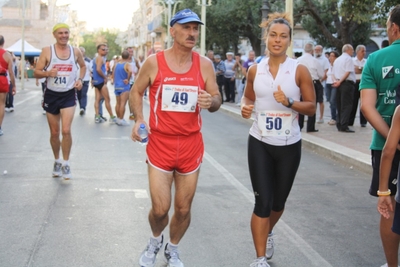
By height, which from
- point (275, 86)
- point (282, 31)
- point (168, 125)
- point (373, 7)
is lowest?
point (168, 125)

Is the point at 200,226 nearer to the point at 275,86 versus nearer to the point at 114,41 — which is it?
the point at 275,86

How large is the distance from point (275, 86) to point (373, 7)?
11721mm

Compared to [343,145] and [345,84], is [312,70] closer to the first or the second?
[345,84]

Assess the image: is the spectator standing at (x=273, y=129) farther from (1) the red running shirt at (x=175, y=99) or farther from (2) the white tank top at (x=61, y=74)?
(2) the white tank top at (x=61, y=74)

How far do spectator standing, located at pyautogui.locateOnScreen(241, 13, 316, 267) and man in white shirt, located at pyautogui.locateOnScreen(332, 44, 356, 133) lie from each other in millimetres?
10225

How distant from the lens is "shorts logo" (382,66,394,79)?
4.87 metres

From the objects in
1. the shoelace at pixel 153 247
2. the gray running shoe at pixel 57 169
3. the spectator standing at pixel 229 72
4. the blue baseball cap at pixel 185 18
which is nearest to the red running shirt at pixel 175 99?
the blue baseball cap at pixel 185 18

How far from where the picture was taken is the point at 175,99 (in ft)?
16.2

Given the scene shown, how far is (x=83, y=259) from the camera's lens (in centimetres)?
535

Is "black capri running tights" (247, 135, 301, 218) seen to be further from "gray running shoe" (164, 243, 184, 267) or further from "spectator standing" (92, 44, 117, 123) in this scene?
"spectator standing" (92, 44, 117, 123)

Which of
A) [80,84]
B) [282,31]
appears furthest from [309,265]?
[80,84]

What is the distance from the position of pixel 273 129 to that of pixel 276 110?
159mm

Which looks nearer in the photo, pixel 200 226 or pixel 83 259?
pixel 83 259

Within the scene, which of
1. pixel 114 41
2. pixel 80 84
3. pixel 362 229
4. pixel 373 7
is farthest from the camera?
pixel 114 41
